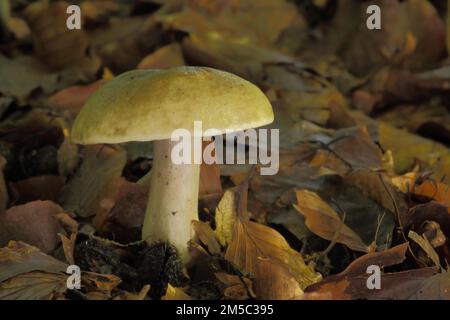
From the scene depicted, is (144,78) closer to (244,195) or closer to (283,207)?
(244,195)

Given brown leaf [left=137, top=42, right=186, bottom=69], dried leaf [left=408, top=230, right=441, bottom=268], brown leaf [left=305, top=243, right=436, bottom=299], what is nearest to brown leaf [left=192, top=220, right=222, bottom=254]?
brown leaf [left=305, top=243, right=436, bottom=299]

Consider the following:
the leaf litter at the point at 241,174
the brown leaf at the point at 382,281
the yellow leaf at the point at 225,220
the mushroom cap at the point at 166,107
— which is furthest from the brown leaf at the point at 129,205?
the brown leaf at the point at 382,281

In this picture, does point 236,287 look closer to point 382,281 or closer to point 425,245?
point 382,281

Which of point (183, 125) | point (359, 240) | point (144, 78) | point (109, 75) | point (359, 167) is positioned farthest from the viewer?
point (109, 75)

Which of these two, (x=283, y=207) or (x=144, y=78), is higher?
(x=144, y=78)

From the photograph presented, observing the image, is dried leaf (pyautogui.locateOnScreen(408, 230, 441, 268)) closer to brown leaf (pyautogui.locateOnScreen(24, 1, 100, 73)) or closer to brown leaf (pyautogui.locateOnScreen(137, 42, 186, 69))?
brown leaf (pyautogui.locateOnScreen(137, 42, 186, 69))

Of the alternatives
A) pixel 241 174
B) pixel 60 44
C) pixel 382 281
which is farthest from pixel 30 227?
pixel 60 44
